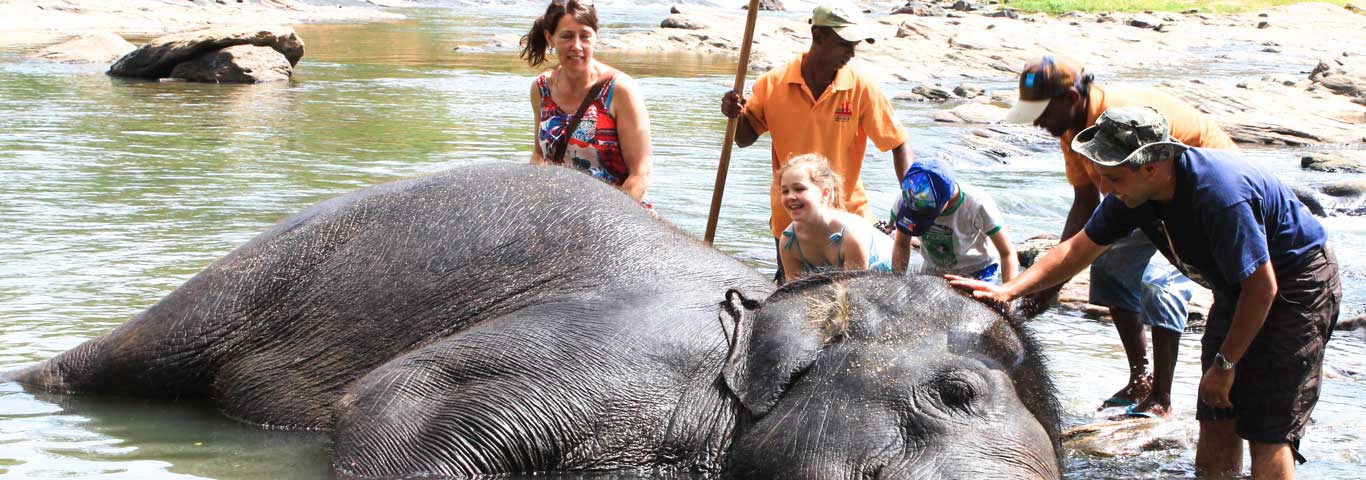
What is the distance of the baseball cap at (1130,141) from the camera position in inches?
156

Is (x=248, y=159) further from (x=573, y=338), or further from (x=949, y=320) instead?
(x=949, y=320)

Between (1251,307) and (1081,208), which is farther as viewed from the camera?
(1081,208)

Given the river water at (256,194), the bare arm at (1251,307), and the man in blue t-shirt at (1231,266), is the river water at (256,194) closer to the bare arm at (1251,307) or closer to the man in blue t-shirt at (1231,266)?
the man in blue t-shirt at (1231,266)

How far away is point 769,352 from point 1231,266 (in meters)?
1.29

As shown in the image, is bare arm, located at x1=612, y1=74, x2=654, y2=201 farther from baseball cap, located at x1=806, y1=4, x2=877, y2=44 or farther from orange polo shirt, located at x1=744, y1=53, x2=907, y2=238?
baseball cap, located at x1=806, y1=4, x2=877, y2=44

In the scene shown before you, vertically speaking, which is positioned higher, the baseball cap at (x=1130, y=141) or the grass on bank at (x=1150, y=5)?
the baseball cap at (x=1130, y=141)

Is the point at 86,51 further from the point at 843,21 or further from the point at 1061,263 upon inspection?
the point at 1061,263

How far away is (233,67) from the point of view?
64.1 ft

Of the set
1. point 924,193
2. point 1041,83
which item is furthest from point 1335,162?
point 1041,83

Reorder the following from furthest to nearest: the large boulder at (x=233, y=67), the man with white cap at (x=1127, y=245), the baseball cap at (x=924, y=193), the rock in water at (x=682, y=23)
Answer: the rock in water at (x=682, y=23) → the large boulder at (x=233, y=67) → the baseball cap at (x=924, y=193) → the man with white cap at (x=1127, y=245)

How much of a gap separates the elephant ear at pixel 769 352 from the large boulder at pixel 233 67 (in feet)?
54.9

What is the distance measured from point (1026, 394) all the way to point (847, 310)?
51cm

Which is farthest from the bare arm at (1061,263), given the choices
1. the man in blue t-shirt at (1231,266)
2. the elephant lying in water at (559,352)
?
the elephant lying in water at (559,352)

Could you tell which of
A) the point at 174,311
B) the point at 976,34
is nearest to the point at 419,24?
the point at 976,34
